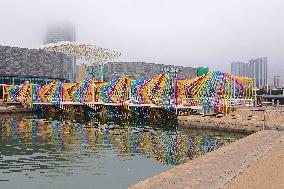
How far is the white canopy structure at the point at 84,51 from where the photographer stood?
5127 inches

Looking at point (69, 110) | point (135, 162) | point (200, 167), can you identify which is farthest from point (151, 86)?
point (200, 167)

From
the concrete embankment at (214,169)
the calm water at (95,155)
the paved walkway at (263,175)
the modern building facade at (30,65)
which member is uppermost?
the modern building facade at (30,65)

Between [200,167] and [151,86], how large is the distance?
111 feet

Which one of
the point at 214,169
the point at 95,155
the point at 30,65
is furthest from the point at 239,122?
the point at 30,65

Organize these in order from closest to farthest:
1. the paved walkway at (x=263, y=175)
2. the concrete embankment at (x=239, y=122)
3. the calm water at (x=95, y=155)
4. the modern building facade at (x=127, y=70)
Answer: the paved walkway at (x=263, y=175)
the calm water at (x=95, y=155)
the concrete embankment at (x=239, y=122)
the modern building facade at (x=127, y=70)

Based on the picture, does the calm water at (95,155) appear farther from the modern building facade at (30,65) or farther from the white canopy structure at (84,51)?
the white canopy structure at (84,51)

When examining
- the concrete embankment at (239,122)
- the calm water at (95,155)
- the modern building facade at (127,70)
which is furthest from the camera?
the modern building facade at (127,70)

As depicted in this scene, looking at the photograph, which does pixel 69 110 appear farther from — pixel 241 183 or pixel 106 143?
pixel 241 183

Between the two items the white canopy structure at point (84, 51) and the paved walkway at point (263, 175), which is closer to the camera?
the paved walkway at point (263, 175)

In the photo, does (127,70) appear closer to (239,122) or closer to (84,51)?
(84,51)

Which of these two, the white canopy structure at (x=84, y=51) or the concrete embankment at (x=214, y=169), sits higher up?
the white canopy structure at (x=84, y=51)

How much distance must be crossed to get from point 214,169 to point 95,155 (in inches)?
369

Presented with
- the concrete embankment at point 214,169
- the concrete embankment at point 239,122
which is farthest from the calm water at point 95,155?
the concrete embankment at point 214,169

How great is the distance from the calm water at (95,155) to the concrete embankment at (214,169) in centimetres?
266
